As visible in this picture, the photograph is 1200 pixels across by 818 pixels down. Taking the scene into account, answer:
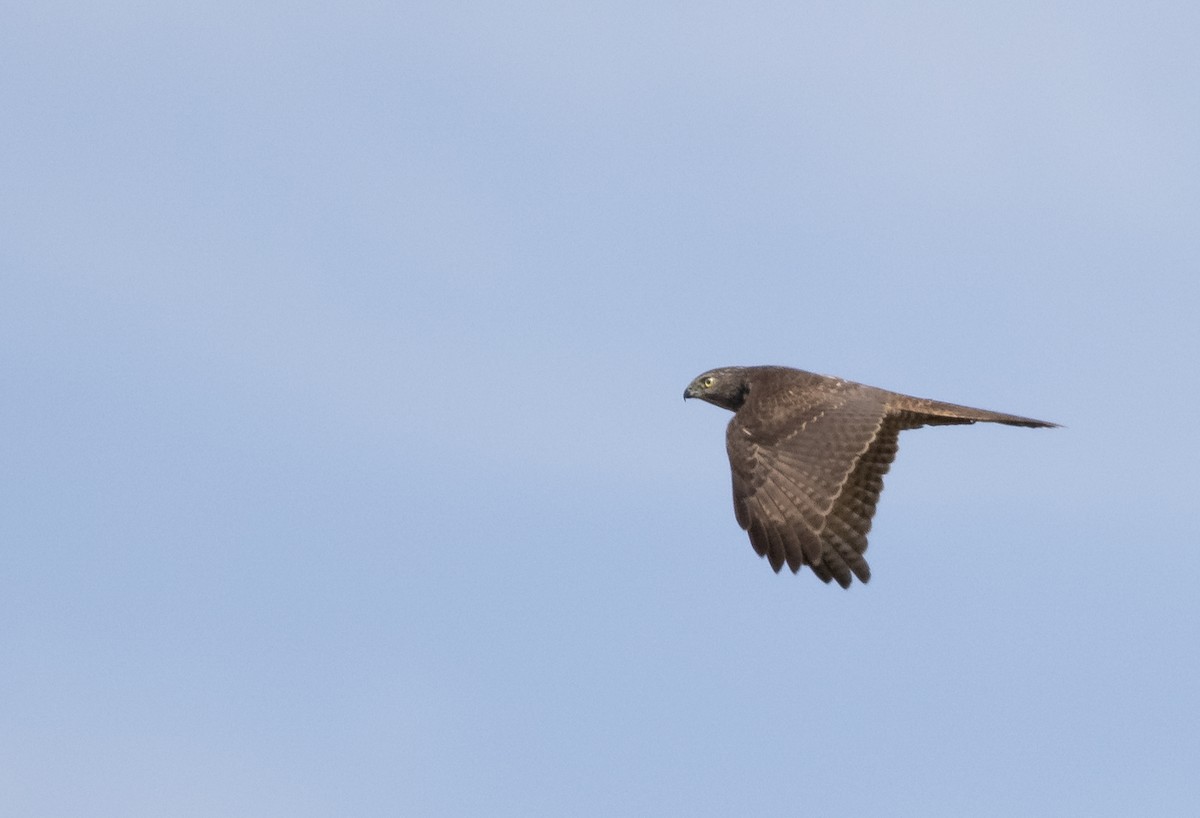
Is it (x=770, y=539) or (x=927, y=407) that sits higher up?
(x=927, y=407)

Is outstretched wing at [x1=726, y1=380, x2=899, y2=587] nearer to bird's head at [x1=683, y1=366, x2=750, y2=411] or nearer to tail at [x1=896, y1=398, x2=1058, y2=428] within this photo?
tail at [x1=896, y1=398, x2=1058, y2=428]

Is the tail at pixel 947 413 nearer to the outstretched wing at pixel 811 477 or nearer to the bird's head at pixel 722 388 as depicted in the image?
the outstretched wing at pixel 811 477

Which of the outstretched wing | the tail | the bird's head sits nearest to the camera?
the outstretched wing

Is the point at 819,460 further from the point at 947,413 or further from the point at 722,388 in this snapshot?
the point at 722,388

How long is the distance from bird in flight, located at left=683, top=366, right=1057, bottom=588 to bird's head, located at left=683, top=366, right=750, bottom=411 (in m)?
1.57

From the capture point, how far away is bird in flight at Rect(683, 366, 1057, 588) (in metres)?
21.4

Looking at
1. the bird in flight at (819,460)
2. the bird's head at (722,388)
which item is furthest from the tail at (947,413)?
the bird's head at (722,388)

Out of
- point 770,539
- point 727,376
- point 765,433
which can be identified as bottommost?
point 770,539

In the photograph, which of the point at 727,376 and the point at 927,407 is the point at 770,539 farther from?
the point at 727,376

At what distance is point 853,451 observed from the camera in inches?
867

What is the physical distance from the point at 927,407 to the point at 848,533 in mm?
2109

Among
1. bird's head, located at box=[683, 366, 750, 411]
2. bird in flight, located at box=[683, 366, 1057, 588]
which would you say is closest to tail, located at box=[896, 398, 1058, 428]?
bird in flight, located at box=[683, 366, 1057, 588]

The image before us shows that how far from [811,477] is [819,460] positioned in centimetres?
26

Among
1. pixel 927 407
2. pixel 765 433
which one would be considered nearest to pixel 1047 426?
pixel 927 407
